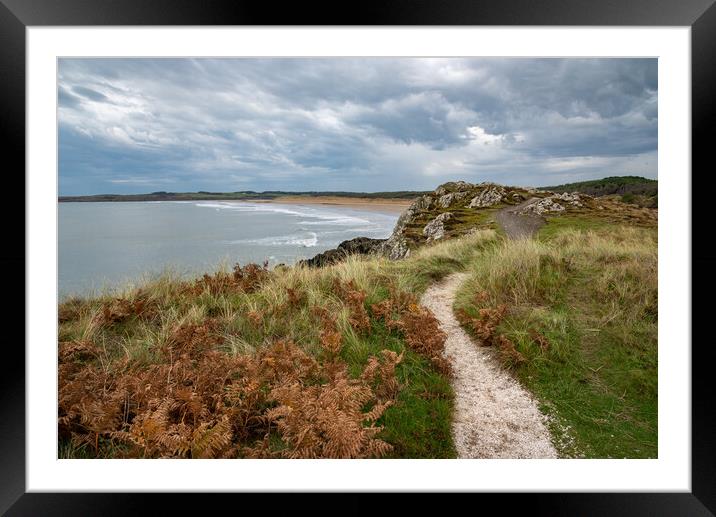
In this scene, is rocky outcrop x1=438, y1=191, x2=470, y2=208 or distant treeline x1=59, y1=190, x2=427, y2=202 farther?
rocky outcrop x1=438, y1=191, x2=470, y2=208

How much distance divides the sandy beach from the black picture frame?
3027 mm

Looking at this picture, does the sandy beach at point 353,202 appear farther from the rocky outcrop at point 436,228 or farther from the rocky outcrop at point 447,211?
the rocky outcrop at point 436,228

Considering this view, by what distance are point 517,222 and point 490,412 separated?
277 inches

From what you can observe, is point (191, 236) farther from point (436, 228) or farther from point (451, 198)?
point (451, 198)

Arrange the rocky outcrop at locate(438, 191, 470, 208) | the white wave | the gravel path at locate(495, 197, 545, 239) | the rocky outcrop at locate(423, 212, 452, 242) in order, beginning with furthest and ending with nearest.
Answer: the rocky outcrop at locate(438, 191, 470, 208) → the rocky outcrop at locate(423, 212, 452, 242) → the gravel path at locate(495, 197, 545, 239) → the white wave

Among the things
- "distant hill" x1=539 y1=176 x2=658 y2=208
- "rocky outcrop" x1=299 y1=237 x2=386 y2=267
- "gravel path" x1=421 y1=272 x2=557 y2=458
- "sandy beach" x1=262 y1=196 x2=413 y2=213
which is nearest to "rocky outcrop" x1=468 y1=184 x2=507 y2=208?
"rocky outcrop" x1=299 y1=237 x2=386 y2=267

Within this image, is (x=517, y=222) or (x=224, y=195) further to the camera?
(x=517, y=222)

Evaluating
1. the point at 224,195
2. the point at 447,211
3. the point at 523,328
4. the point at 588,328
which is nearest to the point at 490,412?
the point at 523,328

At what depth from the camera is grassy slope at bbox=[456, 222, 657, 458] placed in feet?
9.35

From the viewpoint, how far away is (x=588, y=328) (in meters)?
3.94

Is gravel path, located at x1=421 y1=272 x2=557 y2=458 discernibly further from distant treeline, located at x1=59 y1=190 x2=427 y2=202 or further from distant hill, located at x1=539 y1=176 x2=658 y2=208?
distant treeline, located at x1=59 y1=190 x2=427 y2=202

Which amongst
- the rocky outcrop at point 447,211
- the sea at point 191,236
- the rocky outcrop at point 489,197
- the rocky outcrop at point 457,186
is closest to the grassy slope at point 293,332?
the sea at point 191,236

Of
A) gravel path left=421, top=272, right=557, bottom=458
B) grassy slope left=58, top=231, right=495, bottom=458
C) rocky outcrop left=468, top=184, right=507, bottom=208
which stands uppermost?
rocky outcrop left=468, top=184, right=507, bottom=208

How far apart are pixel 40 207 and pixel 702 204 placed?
4862 mm
